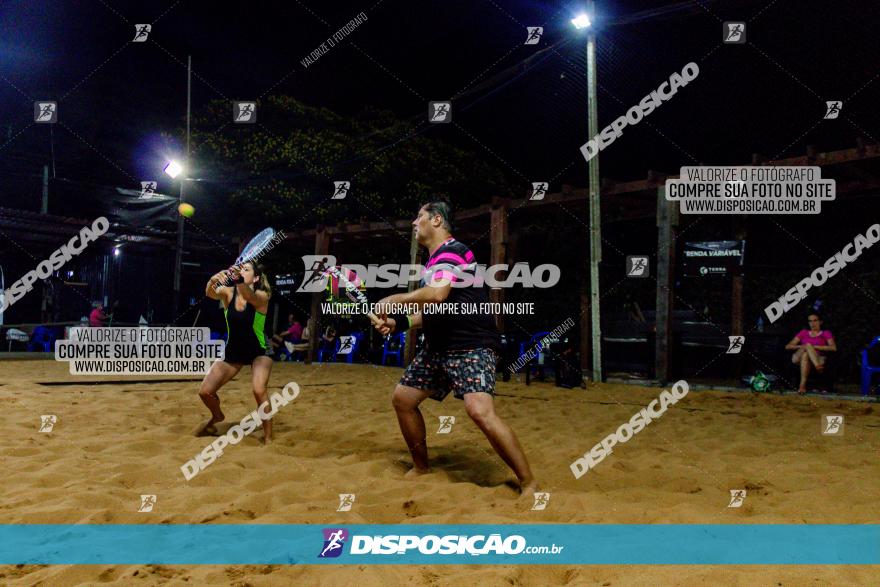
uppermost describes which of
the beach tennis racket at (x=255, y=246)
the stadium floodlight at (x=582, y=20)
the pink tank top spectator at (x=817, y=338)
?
the stadium floodlight at (x=582, y=20)

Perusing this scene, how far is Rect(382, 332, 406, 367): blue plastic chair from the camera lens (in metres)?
15.0

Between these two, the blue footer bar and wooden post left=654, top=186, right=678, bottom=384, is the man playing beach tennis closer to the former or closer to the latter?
the blue footer bar

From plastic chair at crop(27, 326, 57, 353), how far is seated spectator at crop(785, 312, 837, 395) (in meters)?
17.5

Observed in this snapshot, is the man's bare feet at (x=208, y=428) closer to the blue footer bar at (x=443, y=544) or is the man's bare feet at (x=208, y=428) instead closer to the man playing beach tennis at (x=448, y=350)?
the man playing beach tennis at (x=448, y=350)

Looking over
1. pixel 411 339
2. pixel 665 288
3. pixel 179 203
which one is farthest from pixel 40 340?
pixel 665 288

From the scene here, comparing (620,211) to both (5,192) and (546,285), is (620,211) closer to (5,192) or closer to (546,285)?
(546,285)

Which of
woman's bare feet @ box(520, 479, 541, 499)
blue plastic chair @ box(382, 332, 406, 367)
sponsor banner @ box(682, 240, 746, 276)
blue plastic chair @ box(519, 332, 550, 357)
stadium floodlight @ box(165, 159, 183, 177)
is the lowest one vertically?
woman's bare feet @ box(520, 479, 541, 499)

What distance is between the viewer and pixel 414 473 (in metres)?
4.02

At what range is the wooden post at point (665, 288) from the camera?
33.5ft

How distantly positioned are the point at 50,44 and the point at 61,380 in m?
11.9

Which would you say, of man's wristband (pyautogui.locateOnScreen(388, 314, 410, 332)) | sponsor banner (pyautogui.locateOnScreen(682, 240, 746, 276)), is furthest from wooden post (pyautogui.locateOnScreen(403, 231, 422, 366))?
man's wristband (pyautogui.locateOnScreen(388, 314, 410, 332))

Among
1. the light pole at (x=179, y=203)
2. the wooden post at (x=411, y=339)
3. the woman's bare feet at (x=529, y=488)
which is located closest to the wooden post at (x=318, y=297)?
the wooden post at (x=411, y=339)

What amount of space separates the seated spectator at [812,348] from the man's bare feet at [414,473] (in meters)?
7.42

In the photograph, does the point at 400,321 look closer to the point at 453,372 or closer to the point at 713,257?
the point at 453,372
